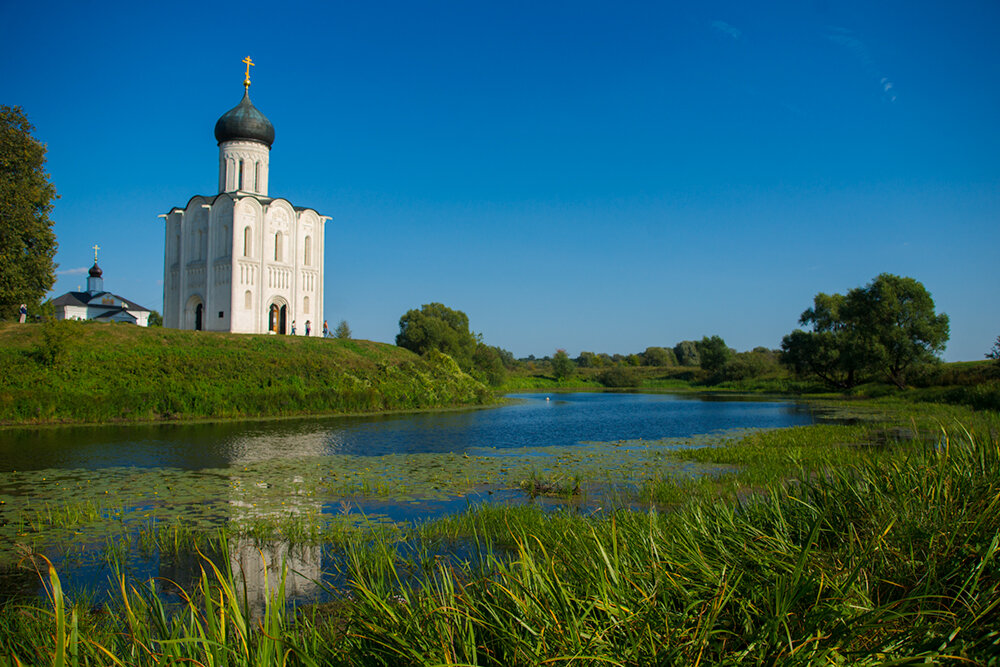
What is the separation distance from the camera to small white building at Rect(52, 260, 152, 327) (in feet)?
181

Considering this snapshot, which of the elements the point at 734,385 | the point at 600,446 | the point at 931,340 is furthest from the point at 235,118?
the point at 734,385

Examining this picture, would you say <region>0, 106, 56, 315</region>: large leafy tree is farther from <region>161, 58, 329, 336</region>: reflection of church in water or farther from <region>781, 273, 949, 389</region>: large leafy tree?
<region>781, 273, 949, 389</region>: large leafy tree

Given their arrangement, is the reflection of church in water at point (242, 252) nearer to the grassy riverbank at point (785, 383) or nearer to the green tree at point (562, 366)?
the grassy riverbank at point (785, 383)

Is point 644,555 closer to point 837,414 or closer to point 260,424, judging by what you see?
point 260,424

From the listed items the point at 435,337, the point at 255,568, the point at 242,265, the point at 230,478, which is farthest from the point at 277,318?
the point at 255,568

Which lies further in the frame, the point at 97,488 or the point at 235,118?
the point at 235,118

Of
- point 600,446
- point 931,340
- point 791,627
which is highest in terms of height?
point 931,340

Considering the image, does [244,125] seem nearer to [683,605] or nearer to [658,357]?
[683,605]

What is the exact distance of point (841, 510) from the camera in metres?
4.47

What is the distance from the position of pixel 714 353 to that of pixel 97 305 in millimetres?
65864

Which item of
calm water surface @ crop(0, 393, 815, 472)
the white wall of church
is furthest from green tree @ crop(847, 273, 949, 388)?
the white wall of church

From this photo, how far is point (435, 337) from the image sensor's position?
159ft

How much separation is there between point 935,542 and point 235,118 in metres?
39.9

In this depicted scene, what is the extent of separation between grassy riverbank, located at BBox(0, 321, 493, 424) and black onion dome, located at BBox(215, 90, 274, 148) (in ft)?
43.3
